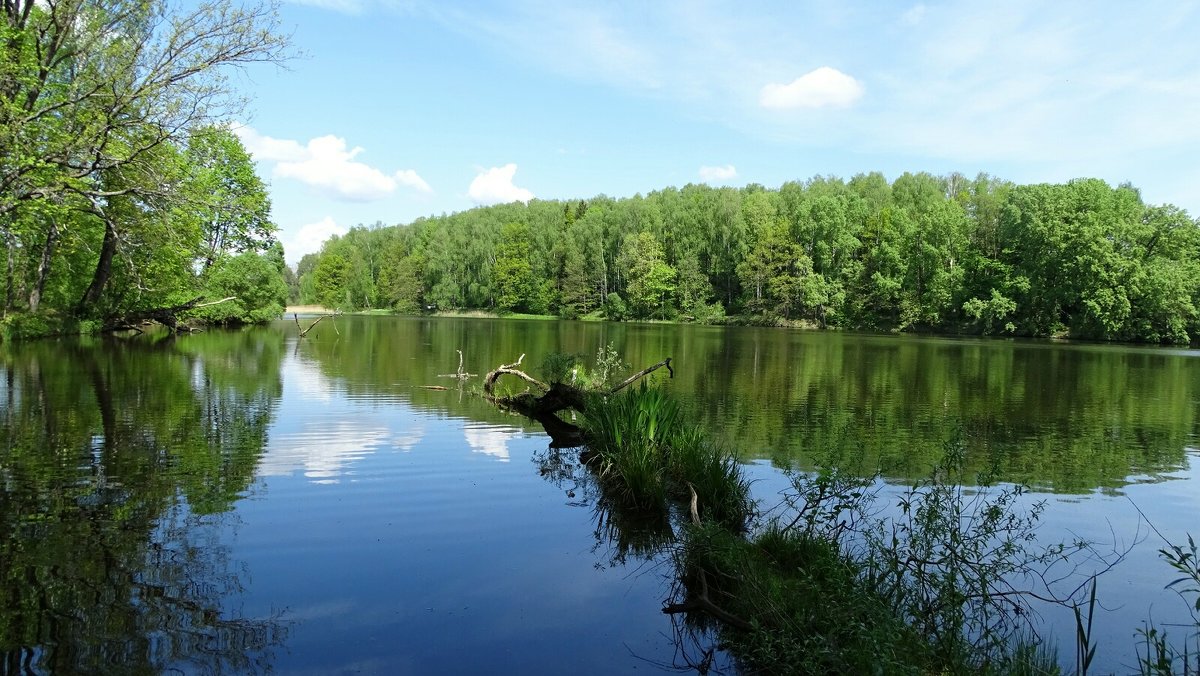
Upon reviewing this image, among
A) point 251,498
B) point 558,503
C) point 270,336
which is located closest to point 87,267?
point 270,336

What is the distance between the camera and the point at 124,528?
8234mm

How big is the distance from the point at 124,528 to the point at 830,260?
81567 mm

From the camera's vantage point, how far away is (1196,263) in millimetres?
60594

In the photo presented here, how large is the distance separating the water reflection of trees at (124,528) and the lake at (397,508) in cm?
4

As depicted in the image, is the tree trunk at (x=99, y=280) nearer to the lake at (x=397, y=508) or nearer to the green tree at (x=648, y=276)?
the lake at (x=397, y=508)

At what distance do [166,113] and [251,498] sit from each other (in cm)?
1017

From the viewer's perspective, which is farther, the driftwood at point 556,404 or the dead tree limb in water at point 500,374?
the dead tree limb in water at point 500,374

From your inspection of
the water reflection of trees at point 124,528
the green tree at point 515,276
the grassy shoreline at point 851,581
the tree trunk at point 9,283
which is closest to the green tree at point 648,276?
the green tree at point 515,276

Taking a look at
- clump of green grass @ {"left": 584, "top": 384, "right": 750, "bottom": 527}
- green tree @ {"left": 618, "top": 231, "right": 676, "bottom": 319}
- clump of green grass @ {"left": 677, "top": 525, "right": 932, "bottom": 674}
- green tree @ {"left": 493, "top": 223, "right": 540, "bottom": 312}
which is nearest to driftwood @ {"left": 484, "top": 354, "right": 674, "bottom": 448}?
clump of green grass @ {"left": 584, "top": 384, "right": 750, "bottom": 527}

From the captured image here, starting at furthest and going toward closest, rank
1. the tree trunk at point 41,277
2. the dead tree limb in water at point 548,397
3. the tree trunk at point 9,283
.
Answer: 1. the tree trunk at point 41,277
2. the tree trunk at point 9,283
3. the dead tree limb in water at point 548,397

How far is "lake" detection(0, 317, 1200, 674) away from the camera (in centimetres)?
604

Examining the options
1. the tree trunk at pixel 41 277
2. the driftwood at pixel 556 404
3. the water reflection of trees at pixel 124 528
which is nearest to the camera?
the water reflection of trees at pixel 124 528

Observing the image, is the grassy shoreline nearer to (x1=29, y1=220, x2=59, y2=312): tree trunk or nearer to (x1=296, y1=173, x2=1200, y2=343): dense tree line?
(x1=29, y1=220, x2=59, y2=312): tree trunk

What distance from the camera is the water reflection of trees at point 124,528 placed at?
561cm
